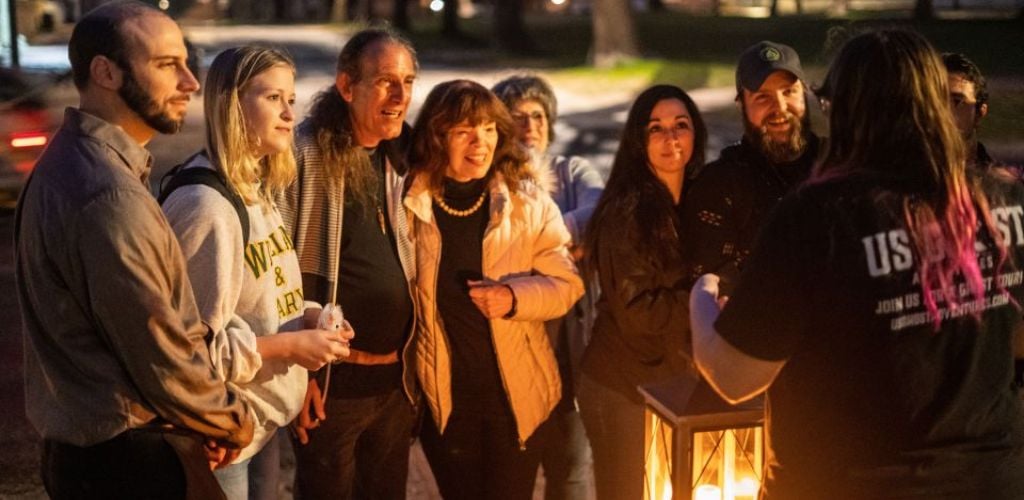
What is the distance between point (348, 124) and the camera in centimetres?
394

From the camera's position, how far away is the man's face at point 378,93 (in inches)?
154

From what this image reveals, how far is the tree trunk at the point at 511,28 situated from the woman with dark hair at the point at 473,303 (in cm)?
3040

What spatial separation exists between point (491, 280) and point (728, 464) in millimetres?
1269

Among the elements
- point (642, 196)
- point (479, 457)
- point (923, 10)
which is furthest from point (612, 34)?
point (479, 457)

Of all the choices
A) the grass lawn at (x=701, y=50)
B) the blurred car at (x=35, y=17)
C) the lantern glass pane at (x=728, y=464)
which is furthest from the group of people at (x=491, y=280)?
the blurred car at (x=35, y=17)

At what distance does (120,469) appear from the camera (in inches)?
102

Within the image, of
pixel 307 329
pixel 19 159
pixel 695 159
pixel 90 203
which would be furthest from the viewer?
pixel 19 159

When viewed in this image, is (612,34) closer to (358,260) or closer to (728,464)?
(358,260)

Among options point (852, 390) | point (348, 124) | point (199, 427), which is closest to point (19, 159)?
point (348, 124)

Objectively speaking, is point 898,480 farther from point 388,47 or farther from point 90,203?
point 388,47

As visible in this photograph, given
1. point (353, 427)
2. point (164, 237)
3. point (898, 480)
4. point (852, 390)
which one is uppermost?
point (164, 237)

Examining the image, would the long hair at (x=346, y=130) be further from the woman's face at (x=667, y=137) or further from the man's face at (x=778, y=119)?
the man's face at (x=778, y=119)

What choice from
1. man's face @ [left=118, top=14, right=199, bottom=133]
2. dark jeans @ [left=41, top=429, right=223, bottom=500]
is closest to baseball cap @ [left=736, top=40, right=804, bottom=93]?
man's face @ [left=118, top=14, right=199, bottom=133]

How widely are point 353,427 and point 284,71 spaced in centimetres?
117
